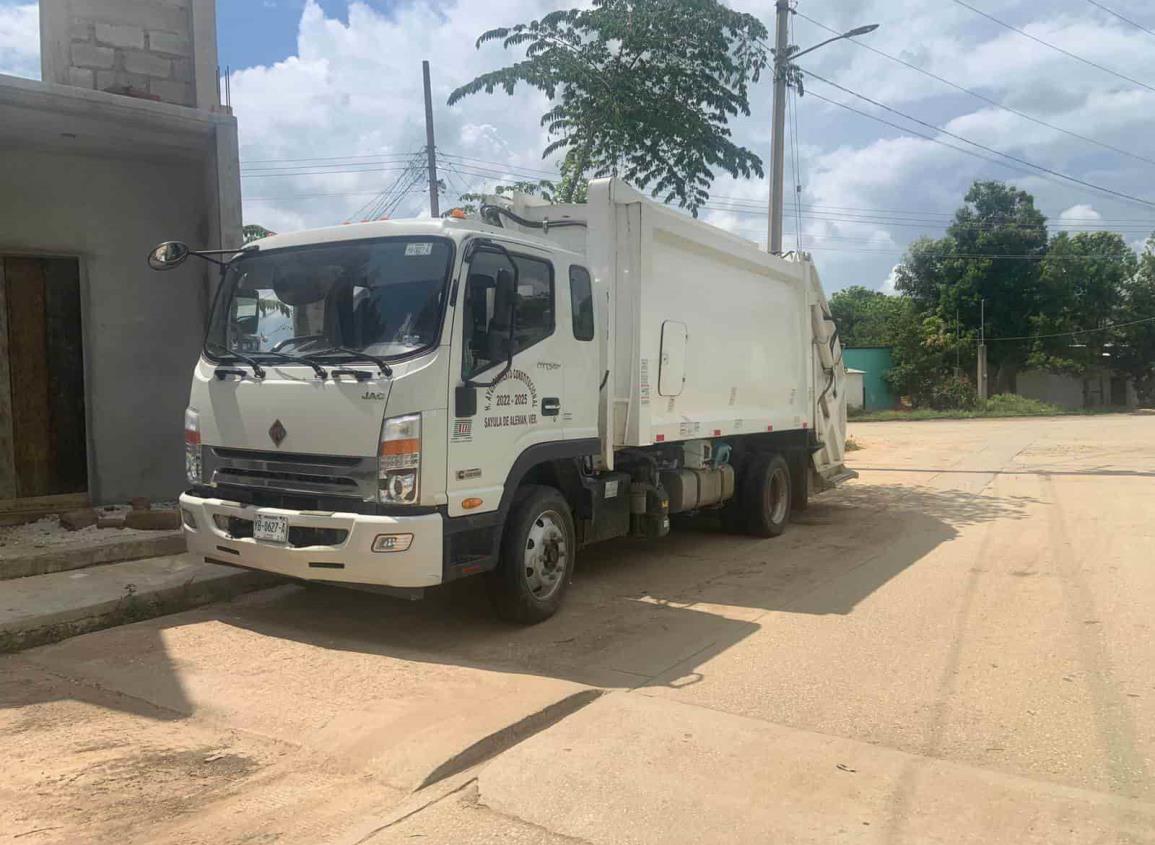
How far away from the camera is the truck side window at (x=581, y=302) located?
252 inches

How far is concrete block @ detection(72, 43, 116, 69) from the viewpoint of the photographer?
8422 mm

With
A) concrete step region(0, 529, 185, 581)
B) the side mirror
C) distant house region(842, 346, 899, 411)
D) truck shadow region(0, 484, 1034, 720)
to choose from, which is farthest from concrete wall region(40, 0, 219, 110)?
distant house region(842, 346, 899, 411)

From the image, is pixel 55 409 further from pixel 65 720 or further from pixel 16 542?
pixel 65 720

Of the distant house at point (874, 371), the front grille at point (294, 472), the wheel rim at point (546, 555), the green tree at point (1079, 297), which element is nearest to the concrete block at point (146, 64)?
the front grille at point (294, 472)

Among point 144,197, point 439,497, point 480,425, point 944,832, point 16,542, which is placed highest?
point 144,197

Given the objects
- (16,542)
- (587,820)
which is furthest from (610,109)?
(587,820)

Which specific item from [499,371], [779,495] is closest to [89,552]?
[499,371]

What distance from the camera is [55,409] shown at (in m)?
8.92

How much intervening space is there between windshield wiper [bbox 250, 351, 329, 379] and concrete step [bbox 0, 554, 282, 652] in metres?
1.90

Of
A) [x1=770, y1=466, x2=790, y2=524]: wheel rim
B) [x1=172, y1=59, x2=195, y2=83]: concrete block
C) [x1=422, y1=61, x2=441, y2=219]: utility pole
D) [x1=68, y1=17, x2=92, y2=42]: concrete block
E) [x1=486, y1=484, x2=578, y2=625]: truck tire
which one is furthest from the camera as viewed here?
[x1=422, y1=61, x2=441, y2=219]: utility pole

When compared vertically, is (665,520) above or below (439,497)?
below

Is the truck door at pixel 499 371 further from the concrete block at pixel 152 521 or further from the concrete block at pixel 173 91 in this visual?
the concrete block at pixel 173 91

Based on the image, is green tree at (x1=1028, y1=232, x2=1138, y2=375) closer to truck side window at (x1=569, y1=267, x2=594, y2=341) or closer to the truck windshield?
truck side window at (x1=569, y1=267, x2=594, y2=341)

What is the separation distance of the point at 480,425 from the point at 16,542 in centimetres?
438
